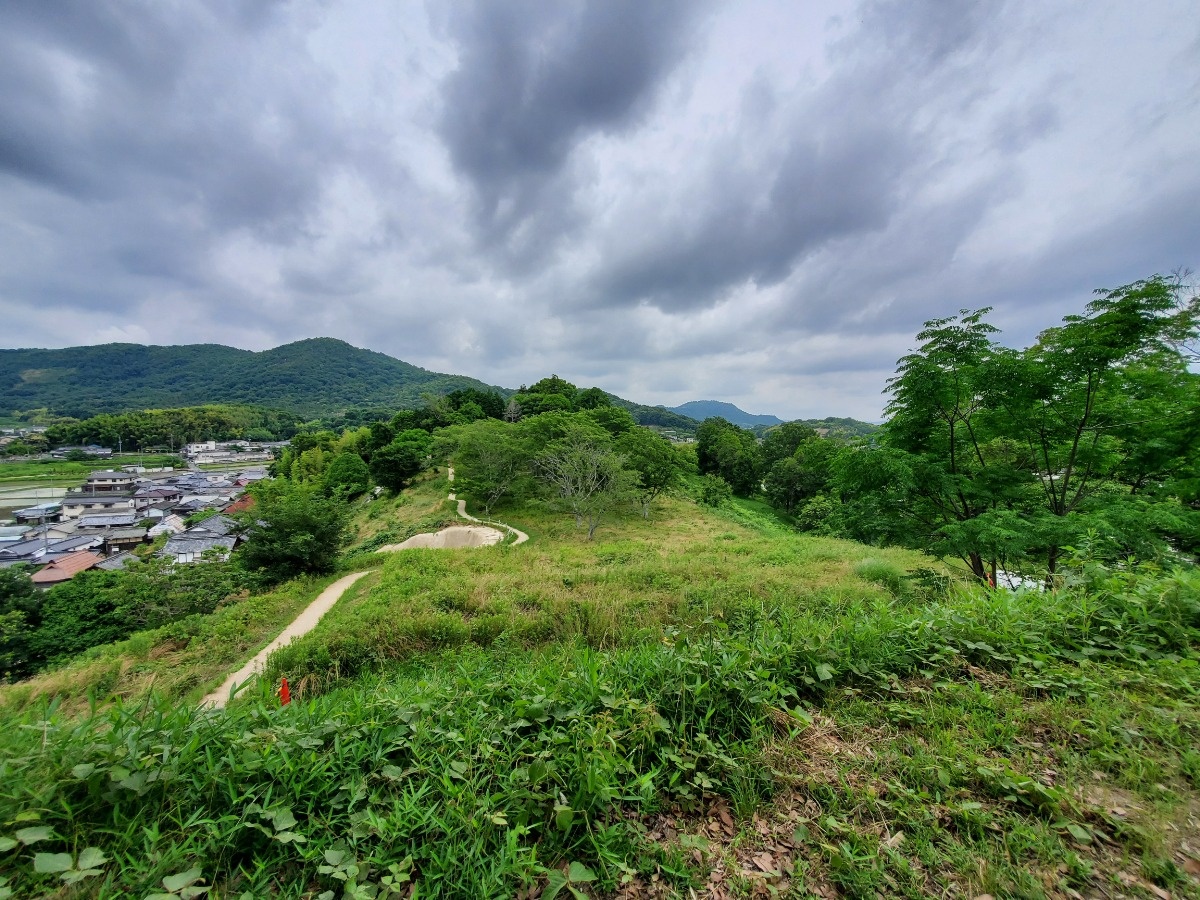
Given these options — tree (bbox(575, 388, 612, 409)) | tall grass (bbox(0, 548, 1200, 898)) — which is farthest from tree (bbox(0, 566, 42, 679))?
tree (bbox(575, 388, 612, 409))

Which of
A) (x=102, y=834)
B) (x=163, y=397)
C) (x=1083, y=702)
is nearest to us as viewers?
(x=102, y=834)

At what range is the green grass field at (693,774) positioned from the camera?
1.64 m

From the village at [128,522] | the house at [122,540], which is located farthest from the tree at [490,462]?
the house at [122,540]

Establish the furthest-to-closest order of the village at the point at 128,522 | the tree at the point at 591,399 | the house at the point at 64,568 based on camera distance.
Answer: the tree at the point at 591,399 → the village at the point at 128,522 → the house at the point at 64,568

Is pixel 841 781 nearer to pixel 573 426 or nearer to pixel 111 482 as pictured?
pixel 573 426

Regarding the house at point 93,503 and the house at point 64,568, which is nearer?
the house at point 64,568

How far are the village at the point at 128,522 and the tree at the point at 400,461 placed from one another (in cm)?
1021

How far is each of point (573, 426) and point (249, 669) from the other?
20088 mm

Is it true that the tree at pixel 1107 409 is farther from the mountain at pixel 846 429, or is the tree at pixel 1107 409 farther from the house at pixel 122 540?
the house at pixel 122 540

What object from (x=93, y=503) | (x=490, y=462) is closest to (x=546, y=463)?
(x=490, y=462)

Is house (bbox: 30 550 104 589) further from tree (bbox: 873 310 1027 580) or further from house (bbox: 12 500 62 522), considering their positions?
tree (bbox: 873 310 1027 580)

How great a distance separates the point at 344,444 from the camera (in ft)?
164

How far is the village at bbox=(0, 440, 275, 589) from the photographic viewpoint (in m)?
25.6

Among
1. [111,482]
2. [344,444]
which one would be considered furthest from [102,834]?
[111,482]
